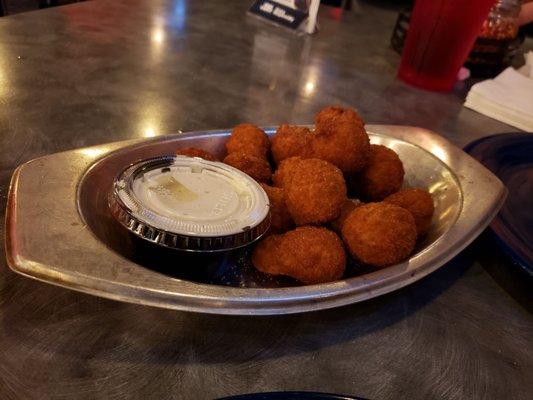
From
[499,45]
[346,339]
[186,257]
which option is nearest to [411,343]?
[346,339]

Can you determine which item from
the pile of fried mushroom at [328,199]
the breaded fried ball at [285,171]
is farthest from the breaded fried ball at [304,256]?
the breaded fried ball at [285,171]

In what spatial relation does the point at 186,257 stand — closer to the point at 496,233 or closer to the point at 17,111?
the point at 496,233

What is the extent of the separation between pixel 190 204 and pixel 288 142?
0.37 metres

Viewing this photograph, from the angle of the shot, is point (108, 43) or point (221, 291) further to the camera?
point (108, 43)

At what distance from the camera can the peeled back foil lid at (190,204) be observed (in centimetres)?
76

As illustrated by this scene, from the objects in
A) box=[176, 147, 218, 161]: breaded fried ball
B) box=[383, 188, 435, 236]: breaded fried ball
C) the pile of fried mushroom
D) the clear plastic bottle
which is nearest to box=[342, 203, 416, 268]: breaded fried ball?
the pile of fried mushroom

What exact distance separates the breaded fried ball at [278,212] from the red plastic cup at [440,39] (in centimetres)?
146

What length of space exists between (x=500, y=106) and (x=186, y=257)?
178cm

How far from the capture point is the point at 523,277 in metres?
0.98

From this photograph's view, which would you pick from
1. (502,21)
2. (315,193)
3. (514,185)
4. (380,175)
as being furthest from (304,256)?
(502,21)

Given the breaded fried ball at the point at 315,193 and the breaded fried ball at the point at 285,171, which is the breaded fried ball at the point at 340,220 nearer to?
the breaded fried ball at the point at 315,193

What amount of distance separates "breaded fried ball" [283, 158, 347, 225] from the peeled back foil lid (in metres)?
0.08

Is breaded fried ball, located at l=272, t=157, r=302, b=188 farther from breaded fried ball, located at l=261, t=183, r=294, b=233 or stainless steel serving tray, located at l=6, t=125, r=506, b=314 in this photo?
stainless steel serving tray, located at l=6, t=125, r=506, b=314

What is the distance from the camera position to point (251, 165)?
1.04m
